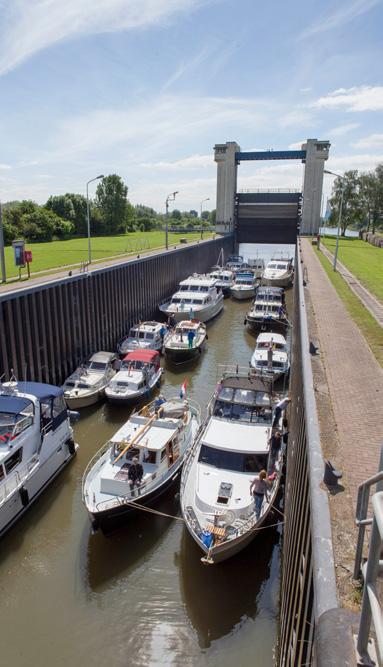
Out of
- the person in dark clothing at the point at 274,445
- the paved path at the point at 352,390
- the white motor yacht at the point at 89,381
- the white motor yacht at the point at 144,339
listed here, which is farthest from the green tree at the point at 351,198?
the person in dark clothing at the point at 274,445

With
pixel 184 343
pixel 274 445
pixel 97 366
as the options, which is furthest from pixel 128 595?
pixel 184 343

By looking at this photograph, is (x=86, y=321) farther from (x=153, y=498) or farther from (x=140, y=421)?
(x=153, y=498)

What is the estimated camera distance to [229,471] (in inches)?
520

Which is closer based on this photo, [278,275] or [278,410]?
[278,410]

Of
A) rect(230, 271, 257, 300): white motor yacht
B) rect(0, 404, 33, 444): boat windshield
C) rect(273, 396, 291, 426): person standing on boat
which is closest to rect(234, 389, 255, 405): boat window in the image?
rect(273, 396, 291, 426): person standing on boat

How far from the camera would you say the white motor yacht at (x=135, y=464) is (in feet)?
41.8

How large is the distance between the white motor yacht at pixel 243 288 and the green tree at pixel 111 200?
4990cm

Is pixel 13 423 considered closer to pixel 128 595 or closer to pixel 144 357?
pixel 128 595

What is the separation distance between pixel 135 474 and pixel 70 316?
13.3m

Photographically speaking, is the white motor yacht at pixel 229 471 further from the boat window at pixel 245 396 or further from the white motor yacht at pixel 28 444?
the white motor yacht at pixel 28 444

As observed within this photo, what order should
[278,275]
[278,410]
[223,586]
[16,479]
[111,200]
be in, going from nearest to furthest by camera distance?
[223,586], [16,479], [278,410], [278,275], [111,200]

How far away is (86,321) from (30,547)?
1499 cm

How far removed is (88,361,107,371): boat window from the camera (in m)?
22.7

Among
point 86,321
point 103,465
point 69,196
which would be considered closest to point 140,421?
point 103,465
